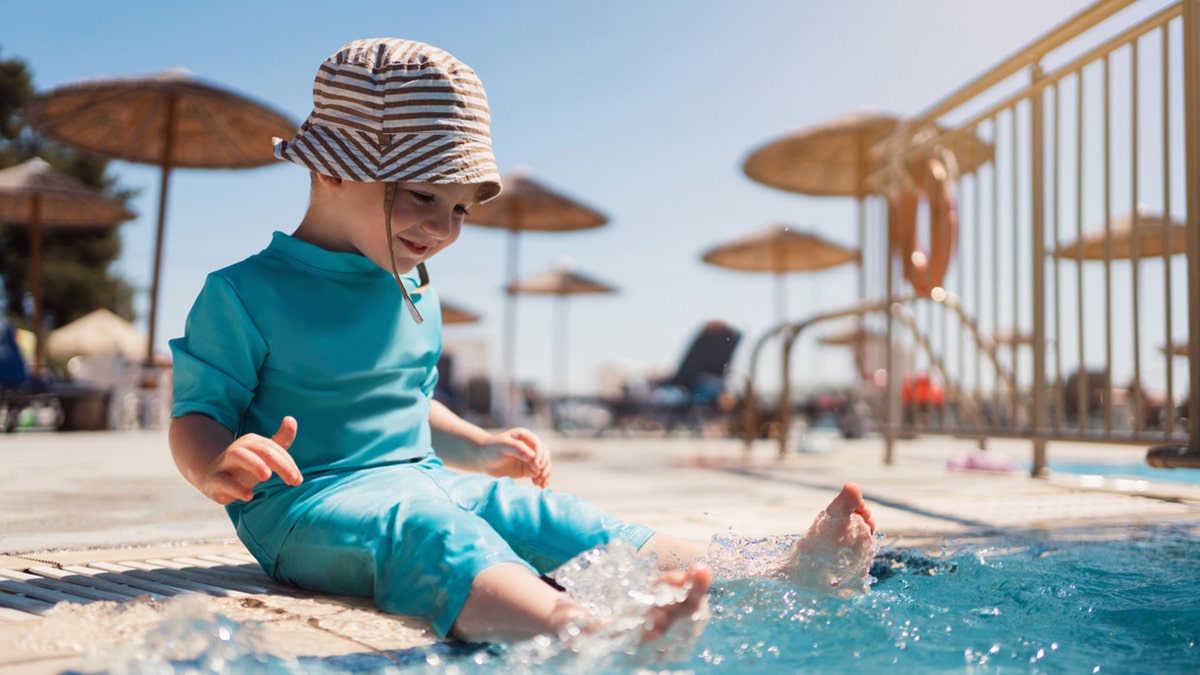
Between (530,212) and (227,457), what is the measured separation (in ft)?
32.3

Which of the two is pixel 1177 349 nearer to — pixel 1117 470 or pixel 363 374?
pixel 363 374

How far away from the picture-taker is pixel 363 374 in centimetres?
137

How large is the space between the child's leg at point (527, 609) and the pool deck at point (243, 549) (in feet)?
0.25

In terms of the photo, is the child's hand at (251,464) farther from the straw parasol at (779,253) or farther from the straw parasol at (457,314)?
the straw parasol at (457,314)

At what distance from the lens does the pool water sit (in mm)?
838

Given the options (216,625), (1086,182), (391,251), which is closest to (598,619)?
(216,625)

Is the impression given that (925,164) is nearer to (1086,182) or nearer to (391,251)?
(1086,182)

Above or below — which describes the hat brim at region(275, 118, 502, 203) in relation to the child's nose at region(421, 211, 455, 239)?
above

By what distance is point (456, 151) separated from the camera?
133 cm

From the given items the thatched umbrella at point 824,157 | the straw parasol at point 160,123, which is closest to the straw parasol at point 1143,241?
the thatched umbrella at point 824,157

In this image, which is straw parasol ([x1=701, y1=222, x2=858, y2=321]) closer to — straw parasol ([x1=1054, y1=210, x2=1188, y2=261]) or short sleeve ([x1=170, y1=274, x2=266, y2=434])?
straw parasol ([x1=1054, y1=210, x2=1188, y2=261])

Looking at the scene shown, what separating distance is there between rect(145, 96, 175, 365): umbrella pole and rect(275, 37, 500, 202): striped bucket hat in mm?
7157

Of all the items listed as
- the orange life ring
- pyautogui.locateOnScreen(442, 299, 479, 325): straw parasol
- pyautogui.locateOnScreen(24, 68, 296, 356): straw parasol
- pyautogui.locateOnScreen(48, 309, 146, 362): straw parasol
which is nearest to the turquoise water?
the orange life ring

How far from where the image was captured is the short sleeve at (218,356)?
1236mm
